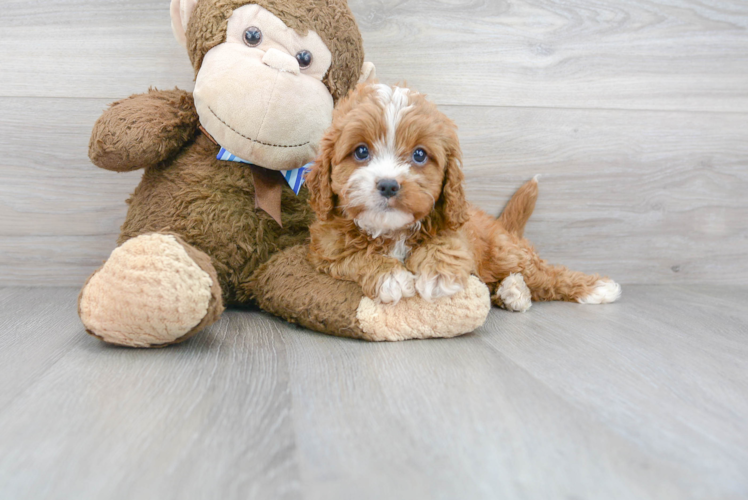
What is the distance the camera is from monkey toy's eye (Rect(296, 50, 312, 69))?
139 cm

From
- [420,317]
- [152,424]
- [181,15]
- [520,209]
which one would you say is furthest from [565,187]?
[152,424]

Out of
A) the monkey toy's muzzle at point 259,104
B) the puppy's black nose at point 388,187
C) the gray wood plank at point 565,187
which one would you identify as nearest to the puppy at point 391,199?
the puppy's black nose at point 388,187

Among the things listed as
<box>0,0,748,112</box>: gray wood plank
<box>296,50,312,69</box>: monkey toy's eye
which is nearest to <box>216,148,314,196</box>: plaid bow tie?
<box>296,50,312,69</box>: monkey toy's eye

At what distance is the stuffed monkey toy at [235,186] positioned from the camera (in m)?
1.14

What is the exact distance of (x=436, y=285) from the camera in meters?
1.27

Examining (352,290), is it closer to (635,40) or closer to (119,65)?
(119,65)

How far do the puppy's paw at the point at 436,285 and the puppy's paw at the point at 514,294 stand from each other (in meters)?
0.41

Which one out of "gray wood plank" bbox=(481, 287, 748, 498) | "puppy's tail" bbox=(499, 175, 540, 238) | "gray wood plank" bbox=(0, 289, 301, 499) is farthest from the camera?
"puppy's tail" bbox=(499, 175, 540, 238)

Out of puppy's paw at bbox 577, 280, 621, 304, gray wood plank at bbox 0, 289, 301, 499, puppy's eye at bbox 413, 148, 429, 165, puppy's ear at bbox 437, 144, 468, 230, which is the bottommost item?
gray wood plank at bbox 0, 289, 301, 499

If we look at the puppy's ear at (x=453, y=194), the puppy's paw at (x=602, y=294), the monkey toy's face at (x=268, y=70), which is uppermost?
the monkey toy's face at (x=268, y=70)

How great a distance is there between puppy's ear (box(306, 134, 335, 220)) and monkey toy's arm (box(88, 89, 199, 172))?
1.37 ft

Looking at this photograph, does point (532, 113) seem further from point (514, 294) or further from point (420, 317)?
point (420, 317)

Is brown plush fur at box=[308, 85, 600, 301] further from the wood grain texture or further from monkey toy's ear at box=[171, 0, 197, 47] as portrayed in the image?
the wood grain texture

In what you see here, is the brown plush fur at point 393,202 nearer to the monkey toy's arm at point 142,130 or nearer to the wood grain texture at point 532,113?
the monkey toy's arm at point 142,130
